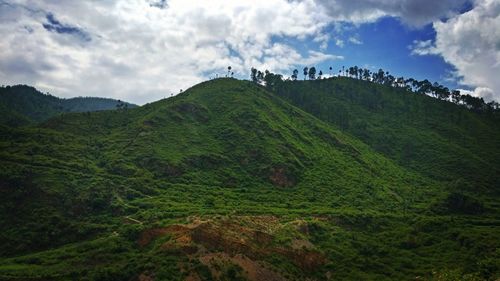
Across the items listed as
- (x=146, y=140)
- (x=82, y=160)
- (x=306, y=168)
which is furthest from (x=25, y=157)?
(x=306, y=168)

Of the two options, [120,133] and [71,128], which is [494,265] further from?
[71,128]

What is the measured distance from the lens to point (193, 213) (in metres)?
89.1

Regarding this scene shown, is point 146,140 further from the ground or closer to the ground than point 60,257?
further from the ground

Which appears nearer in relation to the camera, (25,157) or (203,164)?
(25,157)

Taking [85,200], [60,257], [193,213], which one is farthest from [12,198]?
[193,213]

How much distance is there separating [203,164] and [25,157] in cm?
5014

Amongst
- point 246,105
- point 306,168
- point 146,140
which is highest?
point 246,105

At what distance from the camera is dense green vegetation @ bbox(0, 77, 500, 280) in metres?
73.4

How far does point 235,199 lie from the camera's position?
10800cm

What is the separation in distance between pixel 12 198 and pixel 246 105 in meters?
101

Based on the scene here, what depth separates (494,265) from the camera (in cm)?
7231

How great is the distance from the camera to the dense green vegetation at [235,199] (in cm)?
7338

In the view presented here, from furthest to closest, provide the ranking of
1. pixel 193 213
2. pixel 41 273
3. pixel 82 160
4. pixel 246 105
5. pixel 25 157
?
pixel 246 105 → pixel 82 160 → pixel 25 157 → pixel 193 213 → pixel 41 273

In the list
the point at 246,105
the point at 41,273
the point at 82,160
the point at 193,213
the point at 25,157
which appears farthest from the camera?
the point at 246,105
